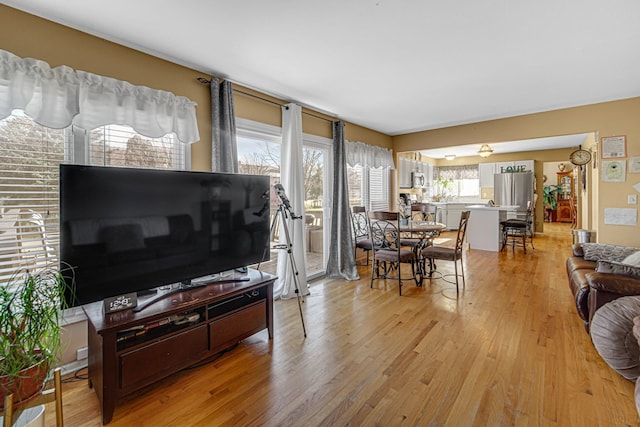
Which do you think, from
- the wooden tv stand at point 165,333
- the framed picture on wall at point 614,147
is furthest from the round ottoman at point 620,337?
the framed picture on wall at point 614,147

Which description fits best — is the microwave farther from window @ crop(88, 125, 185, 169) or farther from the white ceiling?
window @ crop(88, 125, 185, 169)

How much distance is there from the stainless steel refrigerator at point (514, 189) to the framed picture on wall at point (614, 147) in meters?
4.41

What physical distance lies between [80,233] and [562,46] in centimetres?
386

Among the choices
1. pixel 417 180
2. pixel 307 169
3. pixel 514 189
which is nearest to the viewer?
pixel 307 169

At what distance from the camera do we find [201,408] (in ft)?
5.79

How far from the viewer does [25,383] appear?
1.23 meters

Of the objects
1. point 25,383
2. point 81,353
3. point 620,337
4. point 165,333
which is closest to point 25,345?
point 25,383

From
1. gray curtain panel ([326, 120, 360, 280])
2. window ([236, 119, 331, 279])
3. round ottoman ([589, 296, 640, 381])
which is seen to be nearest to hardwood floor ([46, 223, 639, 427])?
round ottoman ([589, 296, 640, 381])

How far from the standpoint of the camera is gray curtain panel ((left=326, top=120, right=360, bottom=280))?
4.44m

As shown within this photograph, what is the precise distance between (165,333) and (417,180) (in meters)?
7.83

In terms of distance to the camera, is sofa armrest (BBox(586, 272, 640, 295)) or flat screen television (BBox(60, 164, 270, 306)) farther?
sofa armrest (BBox(586, 272, 640, 295))

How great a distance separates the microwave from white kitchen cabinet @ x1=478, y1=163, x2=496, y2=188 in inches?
77.6

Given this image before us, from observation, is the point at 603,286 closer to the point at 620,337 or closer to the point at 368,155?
the point at 620,337

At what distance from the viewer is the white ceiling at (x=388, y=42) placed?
6.42 feet
